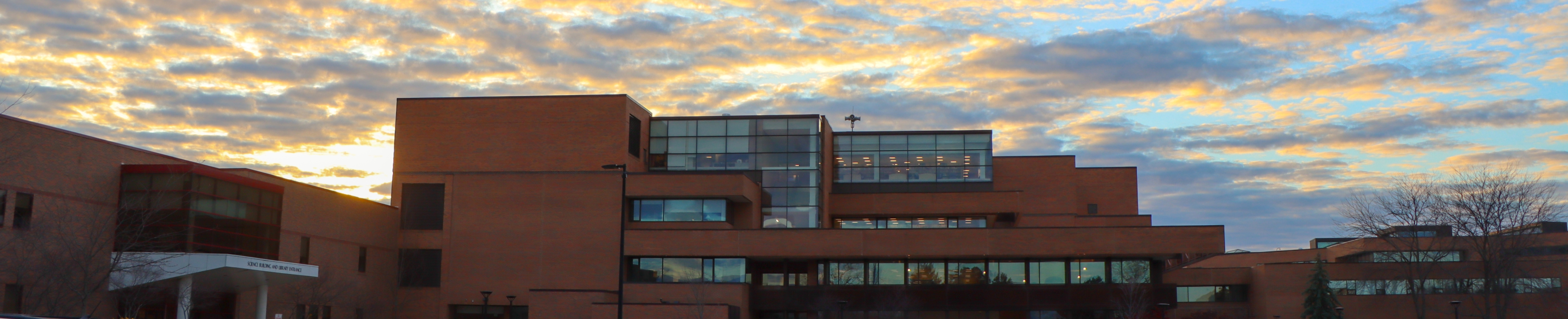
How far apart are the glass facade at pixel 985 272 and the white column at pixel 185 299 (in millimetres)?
30135

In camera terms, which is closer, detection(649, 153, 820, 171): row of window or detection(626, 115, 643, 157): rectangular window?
detection(626, 115, 643, 157): rectangular window

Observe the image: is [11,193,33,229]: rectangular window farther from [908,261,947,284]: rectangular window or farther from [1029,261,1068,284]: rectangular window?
[1029,261,1068,284]: rectangular window

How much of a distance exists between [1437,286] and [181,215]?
68.5 meters

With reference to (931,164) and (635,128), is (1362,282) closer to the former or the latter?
(931,164)

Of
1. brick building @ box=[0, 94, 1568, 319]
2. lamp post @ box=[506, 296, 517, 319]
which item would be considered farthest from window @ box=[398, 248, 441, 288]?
lamp post @ box=[506, 296, 517, 319]

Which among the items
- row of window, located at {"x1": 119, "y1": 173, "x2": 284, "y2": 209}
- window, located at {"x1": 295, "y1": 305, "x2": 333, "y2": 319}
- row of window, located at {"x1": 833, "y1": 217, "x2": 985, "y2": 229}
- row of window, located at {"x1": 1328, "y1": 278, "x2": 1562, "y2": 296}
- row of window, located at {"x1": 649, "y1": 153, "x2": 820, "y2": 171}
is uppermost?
row of window, located at {"x1": 649, "y1": 153, "x2": 820, "y2": 171}

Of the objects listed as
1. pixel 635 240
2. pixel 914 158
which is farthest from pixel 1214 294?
pixel 635 240

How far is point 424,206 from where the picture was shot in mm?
63500

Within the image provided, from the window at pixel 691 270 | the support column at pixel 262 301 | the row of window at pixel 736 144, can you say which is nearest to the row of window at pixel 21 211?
the support column at pixel 262 301

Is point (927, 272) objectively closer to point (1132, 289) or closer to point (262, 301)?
point (1132, 289)

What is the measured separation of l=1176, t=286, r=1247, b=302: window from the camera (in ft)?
264

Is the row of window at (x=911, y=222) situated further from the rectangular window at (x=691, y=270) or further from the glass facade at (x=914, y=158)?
the rectangular window at (x=691, y=270)

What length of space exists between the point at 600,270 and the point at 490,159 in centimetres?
914

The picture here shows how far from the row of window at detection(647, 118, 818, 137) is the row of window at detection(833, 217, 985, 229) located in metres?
7.79
